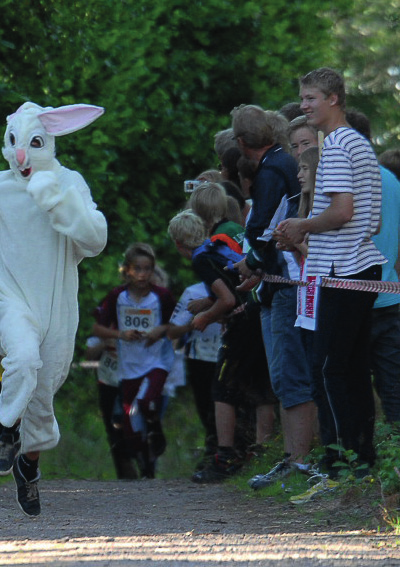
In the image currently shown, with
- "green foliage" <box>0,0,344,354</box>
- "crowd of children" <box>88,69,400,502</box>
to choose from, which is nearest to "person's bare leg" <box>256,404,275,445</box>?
"crowd of children" <box>88,69,400,502</box>

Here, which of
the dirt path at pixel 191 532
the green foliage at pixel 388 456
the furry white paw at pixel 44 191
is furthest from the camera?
the furry white paw at pixel 44 191

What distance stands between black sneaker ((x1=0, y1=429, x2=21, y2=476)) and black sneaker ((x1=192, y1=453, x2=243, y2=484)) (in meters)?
2.56

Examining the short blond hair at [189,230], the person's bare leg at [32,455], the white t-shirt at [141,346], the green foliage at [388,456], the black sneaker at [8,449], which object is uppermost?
the short blond hair at [189,230]

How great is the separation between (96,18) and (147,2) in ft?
4.00

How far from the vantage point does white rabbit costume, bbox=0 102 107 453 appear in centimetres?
675

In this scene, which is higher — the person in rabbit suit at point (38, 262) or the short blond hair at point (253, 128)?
the short blond hair at point (253, 128)

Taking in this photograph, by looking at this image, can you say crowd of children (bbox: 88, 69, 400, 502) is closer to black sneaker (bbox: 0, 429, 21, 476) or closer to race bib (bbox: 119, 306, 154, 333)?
race bib (bbox: 119, 306, 154, 333)

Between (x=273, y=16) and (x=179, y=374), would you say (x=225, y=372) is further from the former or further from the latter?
(x=273, y=16)

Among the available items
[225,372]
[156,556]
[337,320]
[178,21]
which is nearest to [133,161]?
[178,21]

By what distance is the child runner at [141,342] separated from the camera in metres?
10.4

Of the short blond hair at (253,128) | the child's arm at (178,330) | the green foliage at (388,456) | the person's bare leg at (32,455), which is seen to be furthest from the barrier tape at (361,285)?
the child's arm at (178,330)

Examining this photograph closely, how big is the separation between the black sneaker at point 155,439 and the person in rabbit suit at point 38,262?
3.54 meters

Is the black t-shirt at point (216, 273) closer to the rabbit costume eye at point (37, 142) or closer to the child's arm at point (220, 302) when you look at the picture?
the child's arm at point (220, 302)

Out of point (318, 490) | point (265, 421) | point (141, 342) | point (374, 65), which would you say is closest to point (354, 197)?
point (318, 490)
